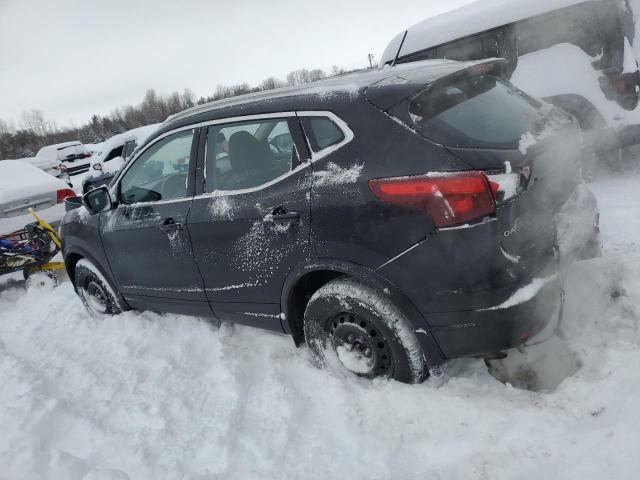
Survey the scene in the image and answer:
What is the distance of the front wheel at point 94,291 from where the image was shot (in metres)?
4.25

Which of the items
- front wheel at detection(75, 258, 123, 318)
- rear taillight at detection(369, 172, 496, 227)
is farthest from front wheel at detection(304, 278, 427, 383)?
front wheel at detection(75, 258, 123, 318)

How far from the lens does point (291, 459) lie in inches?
94.8

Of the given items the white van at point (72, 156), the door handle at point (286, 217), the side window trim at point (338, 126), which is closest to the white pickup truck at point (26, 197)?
the door handle at point (286, 217)

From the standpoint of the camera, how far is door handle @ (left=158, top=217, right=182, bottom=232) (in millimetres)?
3215

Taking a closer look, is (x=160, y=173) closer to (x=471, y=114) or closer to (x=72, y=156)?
(x=471, y=114)

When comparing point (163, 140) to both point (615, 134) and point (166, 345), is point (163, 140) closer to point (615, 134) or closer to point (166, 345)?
point (166, 345)

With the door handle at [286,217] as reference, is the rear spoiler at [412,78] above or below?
above

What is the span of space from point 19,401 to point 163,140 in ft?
7.02

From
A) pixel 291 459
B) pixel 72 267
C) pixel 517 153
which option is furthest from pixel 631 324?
pixel 72 267


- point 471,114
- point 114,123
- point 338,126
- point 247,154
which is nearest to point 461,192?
point 471,114

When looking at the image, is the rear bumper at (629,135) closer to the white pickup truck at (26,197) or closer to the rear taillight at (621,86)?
the rear taillight at (621,86)

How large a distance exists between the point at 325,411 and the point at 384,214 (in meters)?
1.26

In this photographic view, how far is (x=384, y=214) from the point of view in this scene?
88.3 inches

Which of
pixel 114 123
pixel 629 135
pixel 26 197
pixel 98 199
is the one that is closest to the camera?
pixel 98 199
